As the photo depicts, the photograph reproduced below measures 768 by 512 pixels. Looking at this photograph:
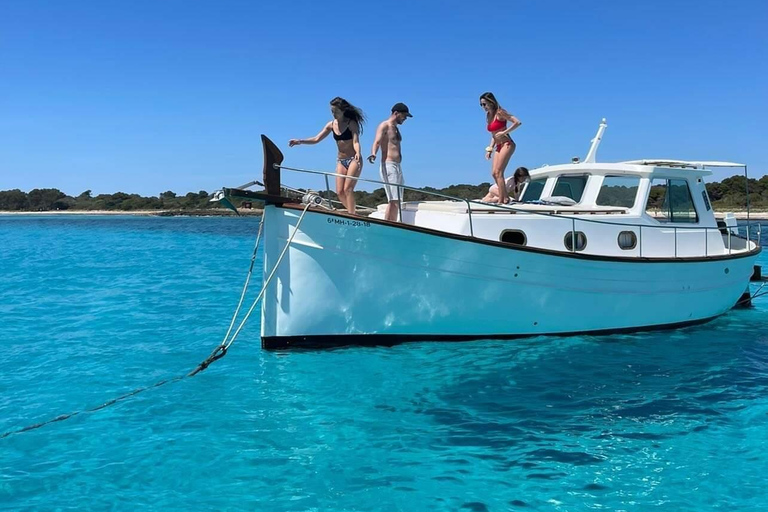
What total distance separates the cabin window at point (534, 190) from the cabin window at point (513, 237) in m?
2.64

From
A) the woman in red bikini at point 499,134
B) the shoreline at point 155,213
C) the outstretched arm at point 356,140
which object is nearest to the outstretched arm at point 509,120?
the woman in red bikini at point 499,134

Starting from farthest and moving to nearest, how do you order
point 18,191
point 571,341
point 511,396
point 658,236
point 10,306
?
point 18,191
point 10,306
point 658,236
point 571,341
point 511,396

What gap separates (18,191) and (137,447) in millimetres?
156509

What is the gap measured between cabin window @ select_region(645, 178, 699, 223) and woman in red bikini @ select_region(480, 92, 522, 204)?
2.86 meters

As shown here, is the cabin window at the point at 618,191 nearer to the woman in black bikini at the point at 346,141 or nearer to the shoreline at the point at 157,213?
the woman in black bikini at the point at 346,141

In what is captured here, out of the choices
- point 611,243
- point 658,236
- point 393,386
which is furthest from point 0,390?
point 658,236

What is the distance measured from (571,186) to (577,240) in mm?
2017

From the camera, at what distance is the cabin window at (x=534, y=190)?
12328 mm

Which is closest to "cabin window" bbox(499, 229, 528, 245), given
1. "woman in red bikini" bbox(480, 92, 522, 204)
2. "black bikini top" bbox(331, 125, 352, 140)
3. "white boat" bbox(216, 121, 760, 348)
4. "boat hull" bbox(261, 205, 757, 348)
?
"white boat" bbox(216, 121, 760, 348)

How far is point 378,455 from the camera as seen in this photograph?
237 inches

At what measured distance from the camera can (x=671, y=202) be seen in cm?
1150

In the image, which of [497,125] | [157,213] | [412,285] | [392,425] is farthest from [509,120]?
[157,213]

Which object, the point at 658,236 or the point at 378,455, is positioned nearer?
the point at 378,455

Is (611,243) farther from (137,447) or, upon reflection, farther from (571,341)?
(137,447)
